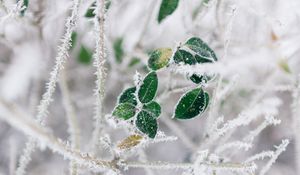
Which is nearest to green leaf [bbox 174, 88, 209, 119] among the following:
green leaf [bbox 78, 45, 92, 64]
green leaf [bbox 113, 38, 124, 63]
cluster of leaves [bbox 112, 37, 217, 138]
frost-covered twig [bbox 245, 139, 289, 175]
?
cluster of leaves [bbox 112, 37, 217, 138]

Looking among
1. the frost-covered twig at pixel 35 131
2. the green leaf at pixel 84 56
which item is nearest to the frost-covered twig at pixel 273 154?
the frost-covered twig at pixel 35 131

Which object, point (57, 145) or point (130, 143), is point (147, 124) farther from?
point (57, 145)

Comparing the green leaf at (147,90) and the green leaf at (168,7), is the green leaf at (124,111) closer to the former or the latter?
the green leaf at (147,90)

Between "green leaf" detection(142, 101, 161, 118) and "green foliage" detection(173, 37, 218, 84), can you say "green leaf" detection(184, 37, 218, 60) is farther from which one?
"green leaf" detection(142, 101, 161, 118)

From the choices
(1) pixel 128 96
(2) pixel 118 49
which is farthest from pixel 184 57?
(2) pixel 118 49

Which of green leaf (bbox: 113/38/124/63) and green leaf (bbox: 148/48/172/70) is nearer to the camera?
green leaf (bbox: 148/48/172/70)

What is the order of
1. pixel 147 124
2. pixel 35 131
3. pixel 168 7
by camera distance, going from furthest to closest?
pixel 168 7, pixel 147 124, pixel 35 131
